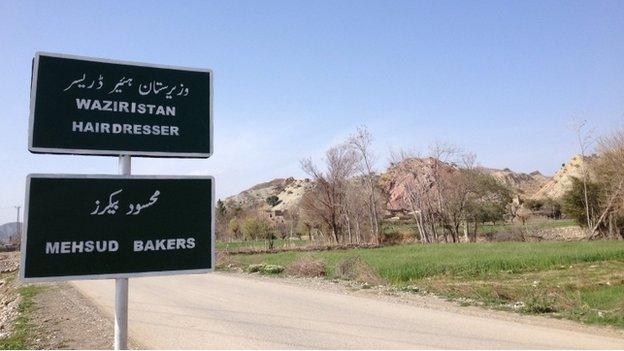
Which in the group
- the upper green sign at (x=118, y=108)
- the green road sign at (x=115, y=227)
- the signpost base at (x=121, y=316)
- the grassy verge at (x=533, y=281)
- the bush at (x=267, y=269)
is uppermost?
the upper green sign at (x=118, y=108)

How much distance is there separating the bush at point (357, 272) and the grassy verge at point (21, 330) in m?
11.0

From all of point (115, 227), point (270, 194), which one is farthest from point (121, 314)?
point (270, 194)

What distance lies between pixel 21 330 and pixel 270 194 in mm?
161551

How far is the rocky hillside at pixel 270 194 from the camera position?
498ft

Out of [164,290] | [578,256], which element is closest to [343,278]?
[164,290]

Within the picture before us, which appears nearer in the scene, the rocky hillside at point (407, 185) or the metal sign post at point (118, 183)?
the metal sign post at point (118, 183)

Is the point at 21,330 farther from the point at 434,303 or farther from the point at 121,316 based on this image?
the point at 434,303

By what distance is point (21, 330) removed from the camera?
34.3 feet

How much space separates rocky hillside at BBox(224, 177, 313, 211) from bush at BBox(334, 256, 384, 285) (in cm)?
12529

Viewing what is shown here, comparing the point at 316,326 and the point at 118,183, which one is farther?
the point at 316,326

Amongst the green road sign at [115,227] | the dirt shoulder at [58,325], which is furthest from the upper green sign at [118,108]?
the dirt shoulder at [58,325]

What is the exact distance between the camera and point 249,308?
12.3m

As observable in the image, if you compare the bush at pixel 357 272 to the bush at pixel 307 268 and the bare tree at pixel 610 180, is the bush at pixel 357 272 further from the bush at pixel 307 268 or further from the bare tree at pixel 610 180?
the bare tree at pixel 610 180

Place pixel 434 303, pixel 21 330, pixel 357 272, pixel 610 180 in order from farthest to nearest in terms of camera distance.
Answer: pixel 610 180
pixel 357 272
pixel 434 303
pixel 21 330
